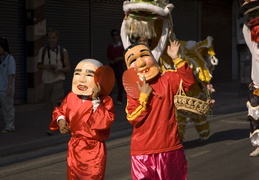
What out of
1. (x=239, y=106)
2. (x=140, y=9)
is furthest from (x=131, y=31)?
(x=239, y=106)

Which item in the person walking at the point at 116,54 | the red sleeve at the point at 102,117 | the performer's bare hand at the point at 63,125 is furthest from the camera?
the person walking at the point at 116,54

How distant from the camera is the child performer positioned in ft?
18.6

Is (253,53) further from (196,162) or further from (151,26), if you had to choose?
(151,26)

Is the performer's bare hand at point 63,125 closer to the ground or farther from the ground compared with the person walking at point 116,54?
farther from the ground

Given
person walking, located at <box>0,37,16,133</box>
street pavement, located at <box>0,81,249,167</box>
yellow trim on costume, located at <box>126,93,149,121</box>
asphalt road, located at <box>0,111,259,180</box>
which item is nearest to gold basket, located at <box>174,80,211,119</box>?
yellow trim on costume, located at <box>126,93,149,121</box>

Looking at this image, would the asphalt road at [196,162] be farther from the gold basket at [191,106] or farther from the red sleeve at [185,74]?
the red sleeve at [185,74]

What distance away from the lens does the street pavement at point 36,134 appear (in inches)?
389

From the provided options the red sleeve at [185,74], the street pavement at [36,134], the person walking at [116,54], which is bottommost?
the street pavement at [36,134]

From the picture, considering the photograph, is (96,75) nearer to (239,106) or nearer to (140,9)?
(140,9)

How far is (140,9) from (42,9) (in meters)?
8.61

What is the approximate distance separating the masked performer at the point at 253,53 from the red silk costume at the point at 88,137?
364 centimetres

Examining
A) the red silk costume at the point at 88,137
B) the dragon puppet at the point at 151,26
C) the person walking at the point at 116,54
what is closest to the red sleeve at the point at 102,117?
the red silk costume at the point at 88,137

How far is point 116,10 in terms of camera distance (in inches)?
749

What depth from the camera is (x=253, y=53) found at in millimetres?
9109
